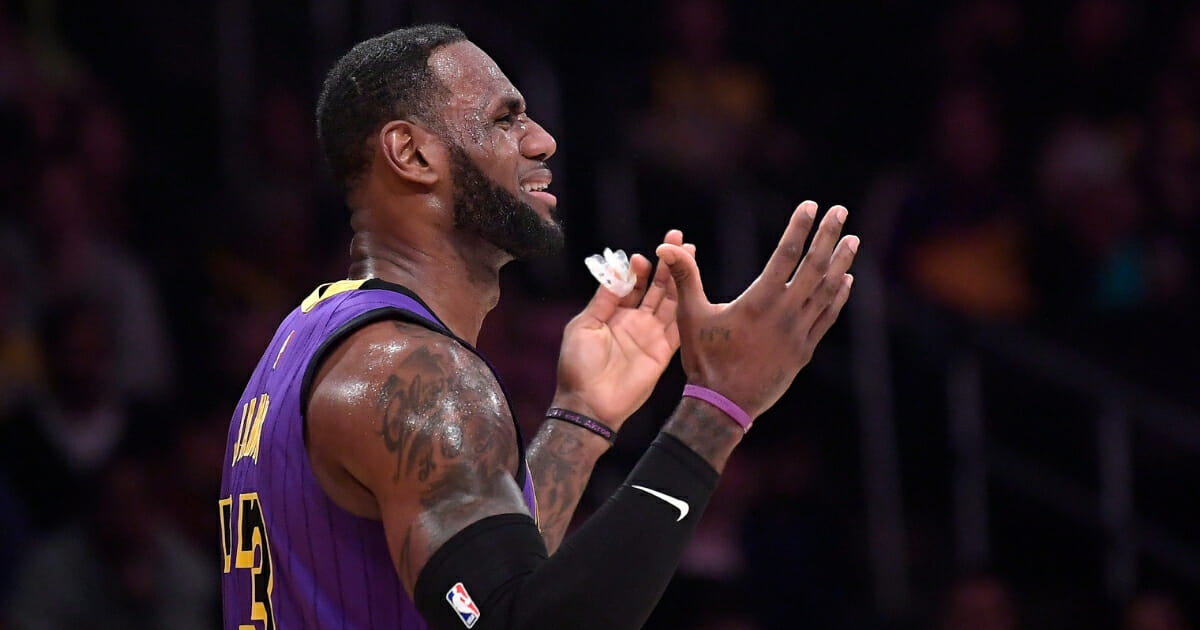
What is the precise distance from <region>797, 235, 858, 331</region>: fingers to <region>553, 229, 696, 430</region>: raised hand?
2.81ft

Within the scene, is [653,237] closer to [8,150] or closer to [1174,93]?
[1174,93]

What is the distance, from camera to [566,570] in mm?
2469

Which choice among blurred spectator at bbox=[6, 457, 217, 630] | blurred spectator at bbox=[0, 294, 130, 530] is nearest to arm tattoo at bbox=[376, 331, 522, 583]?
blurred spectator at bbox=[6, 457, 217, 630]

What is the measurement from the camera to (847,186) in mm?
7988

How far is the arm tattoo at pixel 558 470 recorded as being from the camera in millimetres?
3539

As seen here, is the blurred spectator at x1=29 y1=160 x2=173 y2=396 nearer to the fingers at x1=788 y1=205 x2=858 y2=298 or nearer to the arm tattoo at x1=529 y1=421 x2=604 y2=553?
the arm tattoo at x1=529 y1=421 x2=604 y2=553

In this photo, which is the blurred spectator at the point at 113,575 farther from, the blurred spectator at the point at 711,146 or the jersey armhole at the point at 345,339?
the jersey armhole at the point at 345,339

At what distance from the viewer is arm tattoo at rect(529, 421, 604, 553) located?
3539 millimetres

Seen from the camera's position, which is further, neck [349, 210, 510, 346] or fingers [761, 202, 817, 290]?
neck [349, 210, 510, 346]

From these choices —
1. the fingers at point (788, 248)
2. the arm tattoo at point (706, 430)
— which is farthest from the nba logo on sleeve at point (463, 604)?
the fingers at point (788, 248)

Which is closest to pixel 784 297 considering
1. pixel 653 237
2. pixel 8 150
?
pixel 653 237

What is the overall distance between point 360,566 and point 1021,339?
4.83 m

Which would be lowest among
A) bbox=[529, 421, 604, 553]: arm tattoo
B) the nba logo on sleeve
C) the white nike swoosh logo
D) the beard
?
the nba logo on sleeve

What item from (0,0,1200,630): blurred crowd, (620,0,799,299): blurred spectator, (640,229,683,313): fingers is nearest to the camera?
(640,229,683,313): fingers
